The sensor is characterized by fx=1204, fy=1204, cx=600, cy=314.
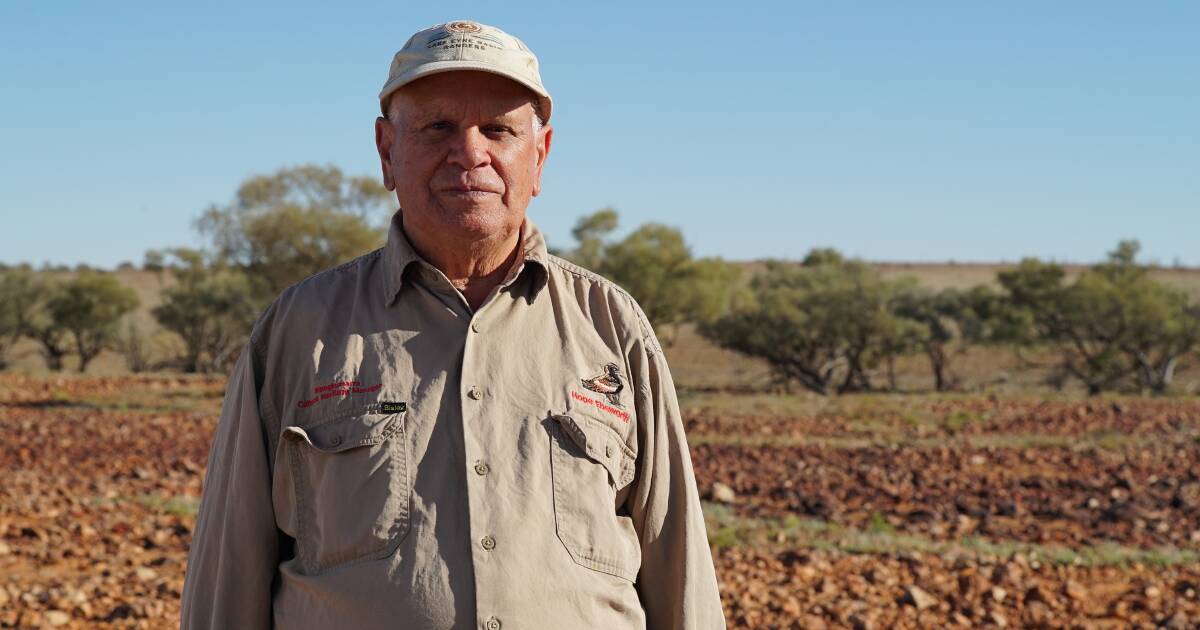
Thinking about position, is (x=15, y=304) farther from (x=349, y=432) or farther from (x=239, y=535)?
(x=349, y=432)

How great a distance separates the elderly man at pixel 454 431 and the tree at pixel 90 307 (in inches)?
1494

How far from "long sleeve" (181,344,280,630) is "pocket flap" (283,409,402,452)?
0.09m

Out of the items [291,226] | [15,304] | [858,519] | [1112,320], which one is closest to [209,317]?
[15,304]

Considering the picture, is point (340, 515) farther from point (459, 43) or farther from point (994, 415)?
point (994, 415)

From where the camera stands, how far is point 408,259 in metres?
2.27

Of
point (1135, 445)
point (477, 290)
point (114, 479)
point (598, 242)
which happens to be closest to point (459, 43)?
point (477, 290)

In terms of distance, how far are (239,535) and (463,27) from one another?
1.01m

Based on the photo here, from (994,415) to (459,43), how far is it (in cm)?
1683

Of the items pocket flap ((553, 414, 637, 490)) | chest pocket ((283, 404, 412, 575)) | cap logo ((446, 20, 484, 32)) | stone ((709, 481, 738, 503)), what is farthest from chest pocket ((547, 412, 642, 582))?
stone ((709, 481, 738, 503))

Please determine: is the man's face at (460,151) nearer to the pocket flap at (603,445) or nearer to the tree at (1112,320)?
the pocket flap at (603,445)

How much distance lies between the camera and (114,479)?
10117 mm

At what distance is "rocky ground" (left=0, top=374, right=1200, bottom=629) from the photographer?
5797 millimetres

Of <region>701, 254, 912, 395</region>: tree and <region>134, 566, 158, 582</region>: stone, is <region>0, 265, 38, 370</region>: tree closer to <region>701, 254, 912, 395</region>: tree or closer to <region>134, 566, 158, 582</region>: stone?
<region>701, 254, 912, 395</region>: tree

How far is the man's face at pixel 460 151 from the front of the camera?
2.22 m
